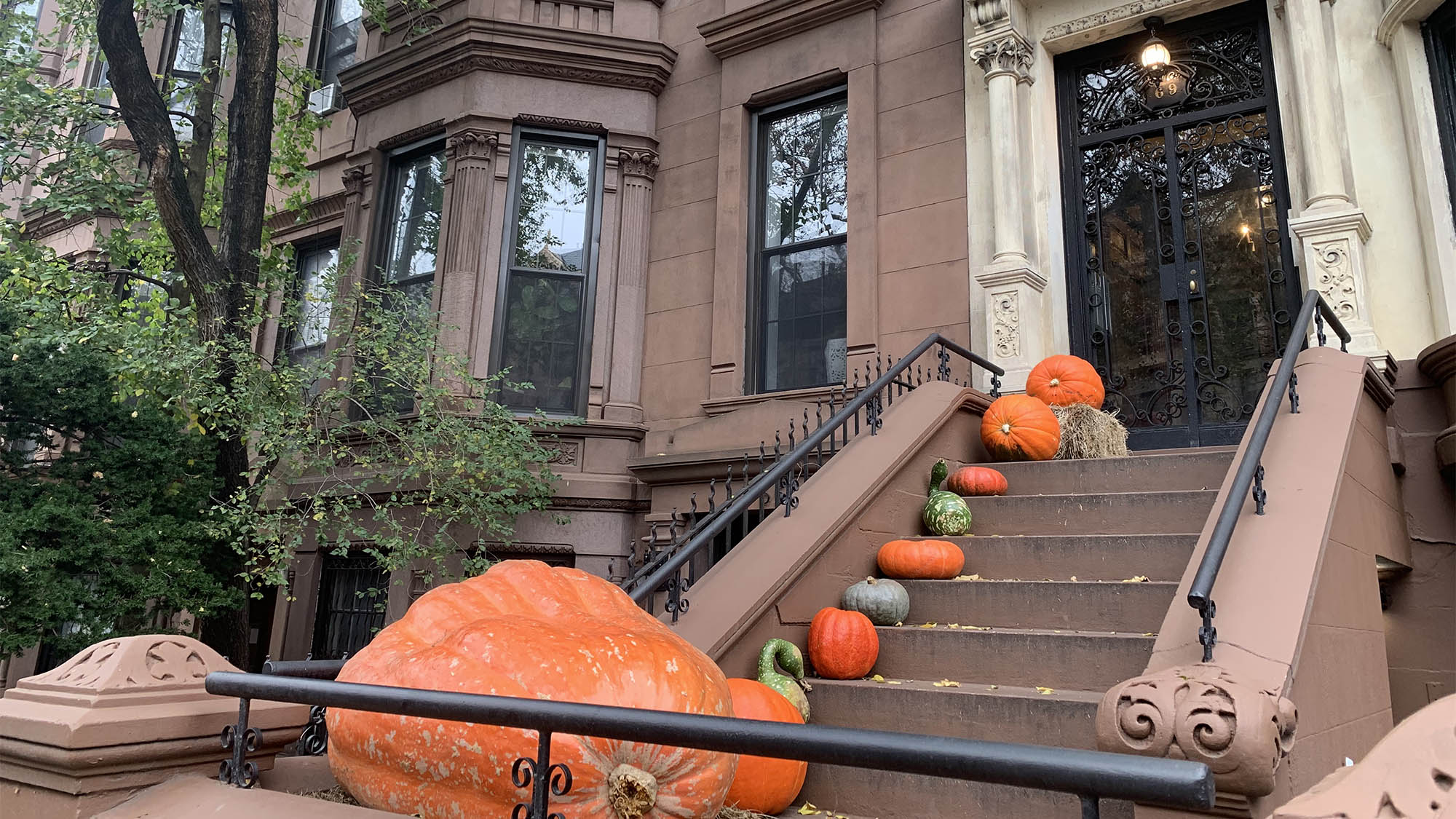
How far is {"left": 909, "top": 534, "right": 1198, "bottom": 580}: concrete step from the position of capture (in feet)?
14.8

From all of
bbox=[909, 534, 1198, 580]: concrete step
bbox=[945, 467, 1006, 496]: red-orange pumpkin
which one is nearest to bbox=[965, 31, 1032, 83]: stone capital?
bbox=[945, 467, 1006, 496]: red-orange pumpkin

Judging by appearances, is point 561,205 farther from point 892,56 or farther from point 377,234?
point 892,56

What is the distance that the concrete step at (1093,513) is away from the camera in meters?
4.92

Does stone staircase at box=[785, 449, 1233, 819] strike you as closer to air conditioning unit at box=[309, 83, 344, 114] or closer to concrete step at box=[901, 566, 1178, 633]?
concrete step at box=[901, 566, 1178, 633]

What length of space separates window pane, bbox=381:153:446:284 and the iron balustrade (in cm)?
863

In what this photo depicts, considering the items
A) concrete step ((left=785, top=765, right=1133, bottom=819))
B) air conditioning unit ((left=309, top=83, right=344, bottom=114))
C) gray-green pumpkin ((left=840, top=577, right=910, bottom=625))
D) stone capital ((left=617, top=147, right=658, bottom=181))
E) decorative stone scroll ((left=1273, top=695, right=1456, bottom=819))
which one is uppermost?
air conditioning unit ((left=309, top=83, right=344, bottom=114))

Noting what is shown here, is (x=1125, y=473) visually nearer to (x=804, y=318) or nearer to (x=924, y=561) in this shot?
(x=924, y=561)

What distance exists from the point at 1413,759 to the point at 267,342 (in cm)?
1344

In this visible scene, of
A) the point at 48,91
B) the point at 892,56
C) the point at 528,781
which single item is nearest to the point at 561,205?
the point at 892,56

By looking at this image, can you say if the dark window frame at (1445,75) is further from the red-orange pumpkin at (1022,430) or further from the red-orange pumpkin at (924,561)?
the red-orange pumpkin at (924,561)

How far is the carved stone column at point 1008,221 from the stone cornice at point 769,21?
1636 mm

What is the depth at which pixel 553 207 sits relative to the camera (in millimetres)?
9852

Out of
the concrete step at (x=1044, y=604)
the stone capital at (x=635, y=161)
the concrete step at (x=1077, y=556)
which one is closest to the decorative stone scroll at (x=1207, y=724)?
the concrete step at (x=1044, y=604)

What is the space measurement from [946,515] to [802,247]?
4308mm
